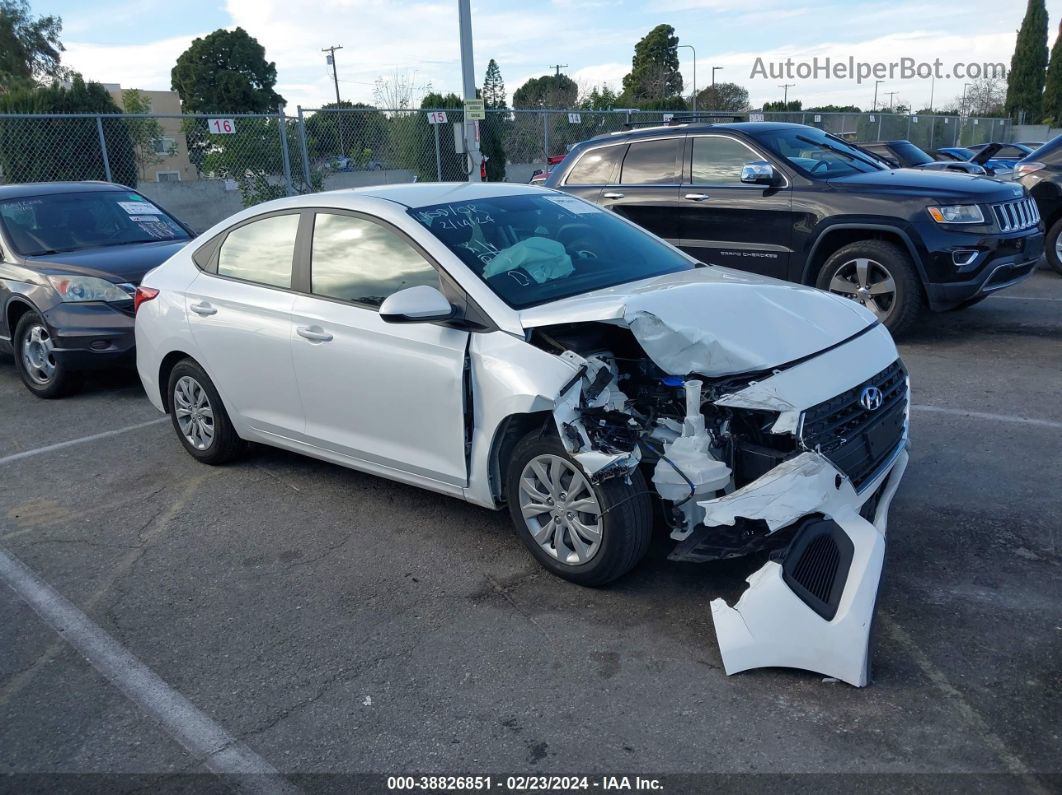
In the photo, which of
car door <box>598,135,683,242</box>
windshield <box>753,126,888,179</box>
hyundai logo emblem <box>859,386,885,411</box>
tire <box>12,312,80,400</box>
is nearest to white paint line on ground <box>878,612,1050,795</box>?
hyundai logo emblem <box>859,386,885,411</box>

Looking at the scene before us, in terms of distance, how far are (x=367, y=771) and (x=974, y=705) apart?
6.51ft

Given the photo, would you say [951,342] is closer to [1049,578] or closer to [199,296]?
[1049,578]

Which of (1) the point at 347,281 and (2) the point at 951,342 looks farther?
(2) the point at 951,342

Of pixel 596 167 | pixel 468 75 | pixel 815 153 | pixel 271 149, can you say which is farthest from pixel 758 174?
pixel 271 149

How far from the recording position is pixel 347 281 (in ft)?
15.3

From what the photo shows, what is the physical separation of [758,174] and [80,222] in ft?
19.8

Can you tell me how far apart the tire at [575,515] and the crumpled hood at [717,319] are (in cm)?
52

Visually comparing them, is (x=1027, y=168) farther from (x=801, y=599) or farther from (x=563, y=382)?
(x=801, y=599)

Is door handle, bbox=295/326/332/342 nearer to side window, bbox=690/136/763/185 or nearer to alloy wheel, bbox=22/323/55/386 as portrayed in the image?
alloy wheel, bbox=22/323/55/386

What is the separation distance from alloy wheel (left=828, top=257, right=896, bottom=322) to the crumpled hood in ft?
12.5

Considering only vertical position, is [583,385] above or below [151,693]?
above

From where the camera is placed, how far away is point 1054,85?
2498 inches

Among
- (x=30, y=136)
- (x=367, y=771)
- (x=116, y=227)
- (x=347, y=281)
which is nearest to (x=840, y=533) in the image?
(x=367, y=771)

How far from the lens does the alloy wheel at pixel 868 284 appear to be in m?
7.89
